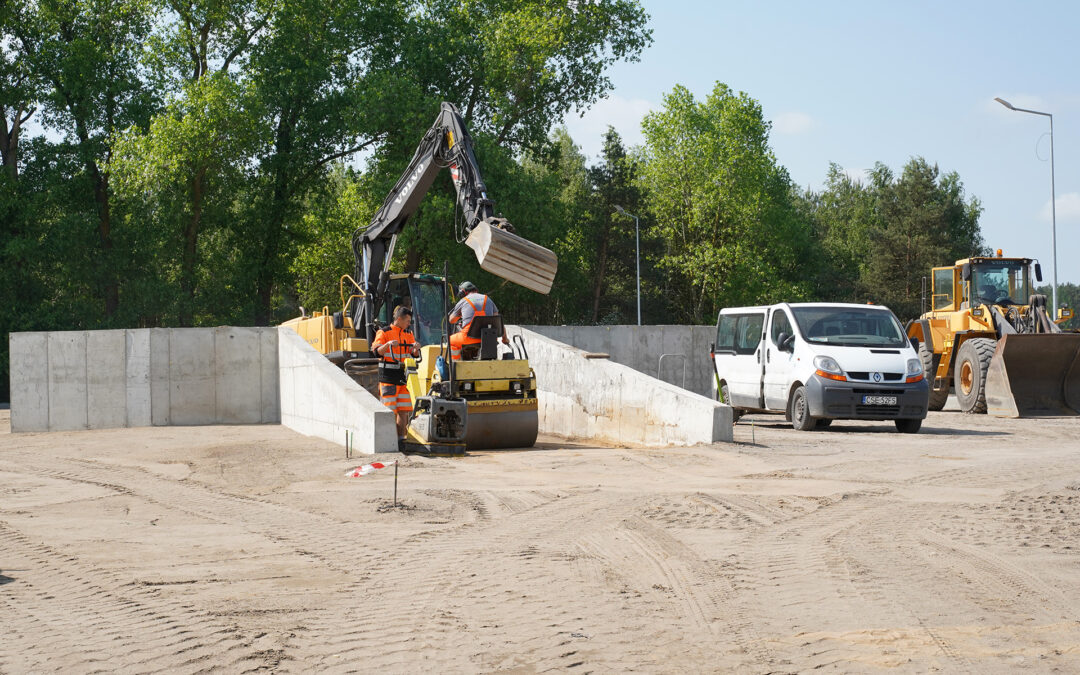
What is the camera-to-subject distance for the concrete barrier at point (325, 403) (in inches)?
506

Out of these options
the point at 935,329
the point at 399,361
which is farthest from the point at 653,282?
the point at 399,361

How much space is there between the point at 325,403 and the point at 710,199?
42.0m

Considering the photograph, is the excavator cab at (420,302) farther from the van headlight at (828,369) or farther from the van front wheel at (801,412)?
the van headlight at (828,369)

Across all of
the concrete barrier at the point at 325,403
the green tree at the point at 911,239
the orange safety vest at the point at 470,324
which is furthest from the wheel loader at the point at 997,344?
the green tree at the point at 911,239

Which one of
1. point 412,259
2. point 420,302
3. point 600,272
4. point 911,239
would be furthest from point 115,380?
point 911,239

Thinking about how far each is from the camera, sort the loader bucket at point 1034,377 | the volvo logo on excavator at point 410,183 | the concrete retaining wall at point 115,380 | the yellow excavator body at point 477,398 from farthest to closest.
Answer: the concrete retaining wall at point 115,380, the loader bucket at point 1034,377, the volvo logo on excavator at point 410,183, the yellow excavator body at point 477,398

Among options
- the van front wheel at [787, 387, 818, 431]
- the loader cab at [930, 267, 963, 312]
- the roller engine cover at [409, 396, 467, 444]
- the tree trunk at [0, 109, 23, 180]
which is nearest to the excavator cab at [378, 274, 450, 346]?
the roller engine cover at [409, 396, 467, 444]

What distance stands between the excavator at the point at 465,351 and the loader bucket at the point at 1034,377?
9107 mm

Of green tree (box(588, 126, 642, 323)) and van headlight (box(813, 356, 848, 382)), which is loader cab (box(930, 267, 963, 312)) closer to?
van headlight (box(813, 356, 848, 382))

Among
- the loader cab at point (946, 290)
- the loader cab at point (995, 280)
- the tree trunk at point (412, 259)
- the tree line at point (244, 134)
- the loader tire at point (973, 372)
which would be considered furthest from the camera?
the tree trunk at point (412, 259)

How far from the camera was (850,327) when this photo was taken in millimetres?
16547

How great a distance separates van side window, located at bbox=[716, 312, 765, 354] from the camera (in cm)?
1772

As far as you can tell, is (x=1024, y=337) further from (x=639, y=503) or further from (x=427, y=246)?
(x=427, y=246)

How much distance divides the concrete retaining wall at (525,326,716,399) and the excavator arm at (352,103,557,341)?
20.5ft
